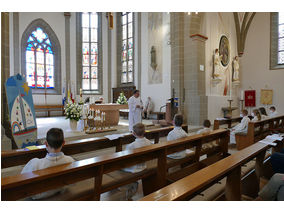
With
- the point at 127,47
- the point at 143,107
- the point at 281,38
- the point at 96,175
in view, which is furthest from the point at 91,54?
the point at 96,175

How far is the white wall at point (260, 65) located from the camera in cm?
1142

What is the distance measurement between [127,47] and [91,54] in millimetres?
2814

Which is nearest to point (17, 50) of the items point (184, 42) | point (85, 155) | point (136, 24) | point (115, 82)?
point (115, 82)

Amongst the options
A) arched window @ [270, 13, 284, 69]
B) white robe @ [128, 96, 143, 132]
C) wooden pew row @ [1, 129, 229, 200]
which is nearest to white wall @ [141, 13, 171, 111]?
white robe @ [128, 96, 143, 132]

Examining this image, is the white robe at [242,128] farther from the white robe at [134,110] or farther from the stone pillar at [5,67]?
the stone pillar at [5,67]

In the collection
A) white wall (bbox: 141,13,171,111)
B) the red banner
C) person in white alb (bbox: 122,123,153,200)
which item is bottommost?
person in white alb (bbox: 122,123,153,200)

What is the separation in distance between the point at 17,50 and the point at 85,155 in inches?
416

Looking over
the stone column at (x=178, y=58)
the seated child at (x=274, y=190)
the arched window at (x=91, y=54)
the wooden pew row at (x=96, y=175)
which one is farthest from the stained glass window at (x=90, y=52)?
the seated child at (x=274, y=190)

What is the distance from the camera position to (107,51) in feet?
47.1

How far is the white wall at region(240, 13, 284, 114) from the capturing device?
1142cm

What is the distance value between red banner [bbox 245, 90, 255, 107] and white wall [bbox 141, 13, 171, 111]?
5.44 m

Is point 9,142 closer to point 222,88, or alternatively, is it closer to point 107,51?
Answer: point 222,88

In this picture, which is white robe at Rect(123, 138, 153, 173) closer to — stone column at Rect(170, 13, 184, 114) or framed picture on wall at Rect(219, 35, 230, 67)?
stone column at Rect(170, 13, 184, 114)

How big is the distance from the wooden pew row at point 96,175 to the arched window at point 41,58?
12.3 metres
